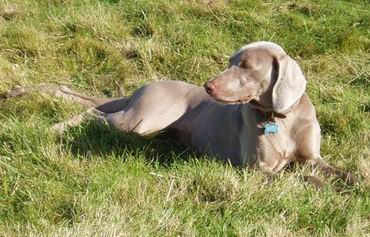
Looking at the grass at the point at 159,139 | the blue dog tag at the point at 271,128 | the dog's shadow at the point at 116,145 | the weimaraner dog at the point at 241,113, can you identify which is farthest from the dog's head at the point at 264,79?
the dog's shadow at the point at 116,145

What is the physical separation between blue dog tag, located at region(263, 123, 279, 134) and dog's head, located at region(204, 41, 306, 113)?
15cm

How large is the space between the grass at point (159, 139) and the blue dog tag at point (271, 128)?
0.27 m

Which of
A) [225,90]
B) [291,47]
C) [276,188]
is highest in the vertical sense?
[225,90]

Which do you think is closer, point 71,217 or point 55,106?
point 71,217

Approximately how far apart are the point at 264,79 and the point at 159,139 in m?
1.07

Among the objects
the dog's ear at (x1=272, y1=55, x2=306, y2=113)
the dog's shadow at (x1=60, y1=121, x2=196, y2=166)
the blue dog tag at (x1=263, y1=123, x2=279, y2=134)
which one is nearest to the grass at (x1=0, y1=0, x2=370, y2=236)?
the dog's shadow at (x1=60, y1=121, x2=196, y2=166)

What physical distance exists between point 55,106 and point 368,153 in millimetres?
2211

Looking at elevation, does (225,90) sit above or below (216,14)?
above

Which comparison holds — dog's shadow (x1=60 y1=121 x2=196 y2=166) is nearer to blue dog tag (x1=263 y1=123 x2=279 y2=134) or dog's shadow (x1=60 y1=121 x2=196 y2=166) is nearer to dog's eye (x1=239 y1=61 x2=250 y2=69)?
blue dog tag (x1=263 y1=123 x2=279 y2=134)

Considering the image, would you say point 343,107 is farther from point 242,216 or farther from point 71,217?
point 71,217

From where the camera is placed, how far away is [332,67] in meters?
6.11

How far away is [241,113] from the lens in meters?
4.64

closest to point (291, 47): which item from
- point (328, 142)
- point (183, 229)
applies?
point (328, 142)

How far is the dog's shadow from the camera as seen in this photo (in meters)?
4.36
